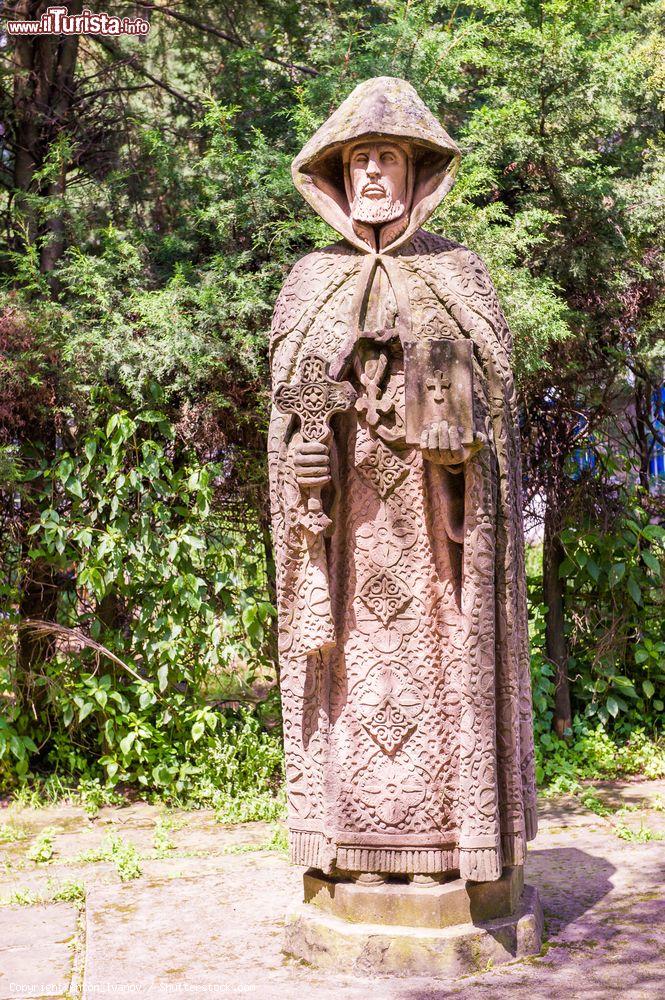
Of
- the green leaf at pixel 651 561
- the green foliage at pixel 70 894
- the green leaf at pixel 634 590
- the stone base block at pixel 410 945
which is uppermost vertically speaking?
the green leaf at pixel 651 561

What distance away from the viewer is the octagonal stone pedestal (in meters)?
3.99

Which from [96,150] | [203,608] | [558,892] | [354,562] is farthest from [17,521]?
[558,892]

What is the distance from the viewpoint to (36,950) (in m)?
4.50

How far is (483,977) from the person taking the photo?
3951 millimetres

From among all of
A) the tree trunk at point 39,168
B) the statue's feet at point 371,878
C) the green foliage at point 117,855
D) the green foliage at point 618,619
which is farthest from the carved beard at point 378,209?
the green foliage at point 618,619

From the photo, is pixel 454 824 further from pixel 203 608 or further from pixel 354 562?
pixel 203 608

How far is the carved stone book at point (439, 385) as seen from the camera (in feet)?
12.8

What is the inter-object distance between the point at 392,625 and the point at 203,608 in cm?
283

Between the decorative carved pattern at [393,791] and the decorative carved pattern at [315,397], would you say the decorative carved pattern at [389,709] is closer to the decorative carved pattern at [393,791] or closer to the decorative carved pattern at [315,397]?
the decorative carved pattern at [393,791]

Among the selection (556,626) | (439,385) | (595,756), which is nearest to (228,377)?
(556,626)

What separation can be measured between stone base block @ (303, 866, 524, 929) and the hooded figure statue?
68 millimetres

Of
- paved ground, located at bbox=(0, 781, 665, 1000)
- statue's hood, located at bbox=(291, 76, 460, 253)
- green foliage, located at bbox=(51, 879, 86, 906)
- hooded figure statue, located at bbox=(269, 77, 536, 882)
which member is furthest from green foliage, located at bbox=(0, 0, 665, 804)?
hooded figure statue, located at bbox=(269, 77, 536, 882)

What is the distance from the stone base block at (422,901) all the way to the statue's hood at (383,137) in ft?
7.37

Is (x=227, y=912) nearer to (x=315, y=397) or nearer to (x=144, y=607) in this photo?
(x=315, y=397)
